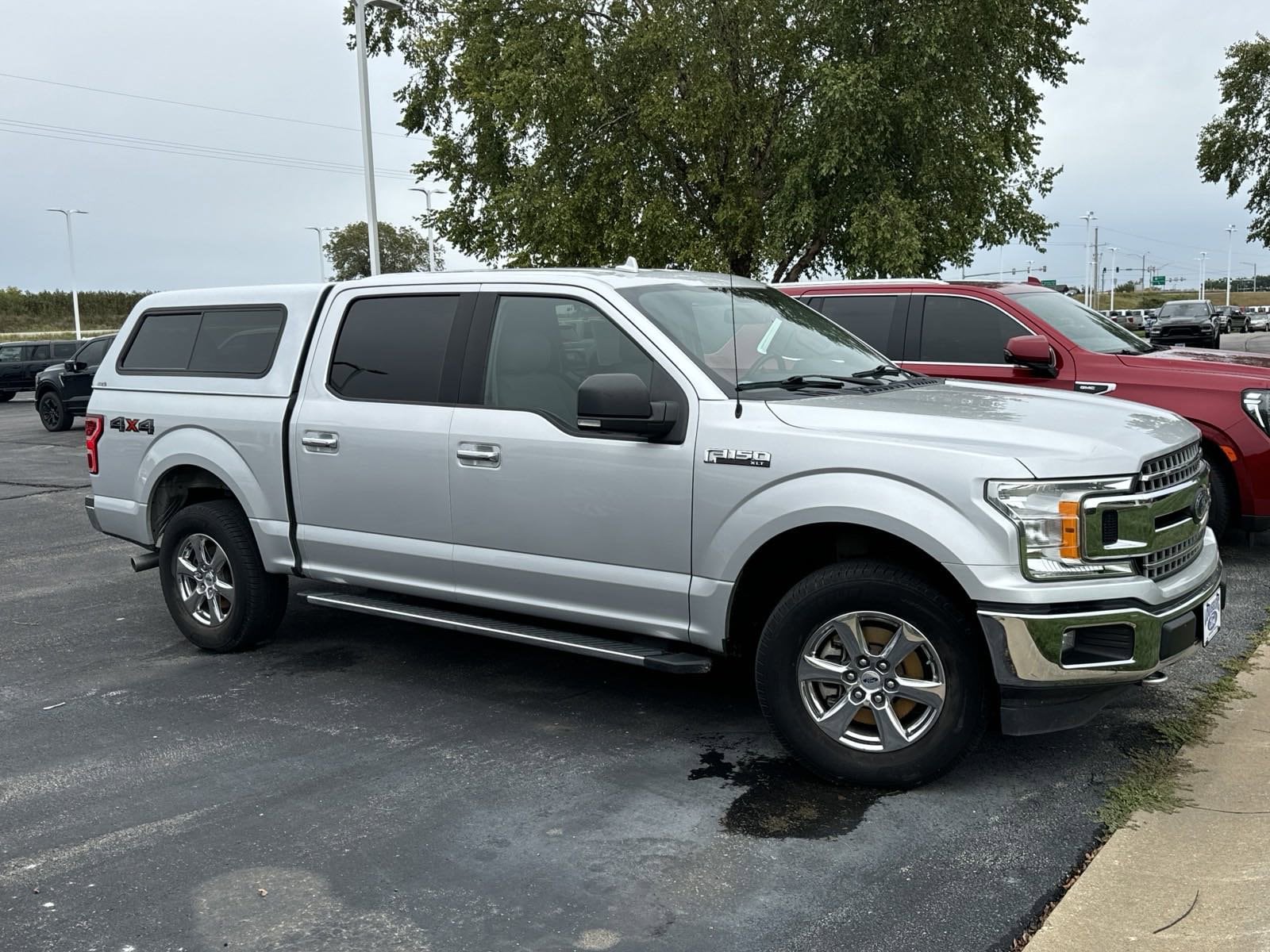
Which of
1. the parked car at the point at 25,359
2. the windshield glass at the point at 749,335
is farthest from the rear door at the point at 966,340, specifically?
the parked car at the point at 25,359

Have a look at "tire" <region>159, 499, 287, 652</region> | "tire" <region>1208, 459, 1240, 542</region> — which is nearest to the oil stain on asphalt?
"tire" <region>159, 499, 287, 652</region>

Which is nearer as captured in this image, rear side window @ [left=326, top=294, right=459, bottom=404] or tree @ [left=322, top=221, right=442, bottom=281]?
rear side window @ [left=326, top=294, right=459, bottom=404]

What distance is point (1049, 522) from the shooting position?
4102 millimetres

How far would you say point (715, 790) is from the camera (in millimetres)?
4504

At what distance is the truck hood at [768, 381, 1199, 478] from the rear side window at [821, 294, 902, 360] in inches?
161

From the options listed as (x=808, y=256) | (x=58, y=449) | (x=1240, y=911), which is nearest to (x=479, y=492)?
(x=1240, y=911)

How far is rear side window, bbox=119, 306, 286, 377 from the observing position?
6.33 metres

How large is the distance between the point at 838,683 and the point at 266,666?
3.25 m

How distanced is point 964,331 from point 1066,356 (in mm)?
750

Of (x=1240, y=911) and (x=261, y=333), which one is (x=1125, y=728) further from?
(x=261, y=333)

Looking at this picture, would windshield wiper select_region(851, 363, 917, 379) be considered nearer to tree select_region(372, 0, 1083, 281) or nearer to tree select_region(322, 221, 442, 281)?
tree select_region(372, 0, 1083, 281)

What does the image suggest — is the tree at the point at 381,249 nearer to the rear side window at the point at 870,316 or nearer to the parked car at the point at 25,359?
the parked car at the point at 25,359

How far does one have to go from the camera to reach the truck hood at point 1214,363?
800 cm

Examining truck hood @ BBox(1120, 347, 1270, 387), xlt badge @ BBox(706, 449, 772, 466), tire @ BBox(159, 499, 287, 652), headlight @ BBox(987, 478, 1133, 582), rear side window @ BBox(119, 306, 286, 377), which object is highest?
rear side window @ BBox(119, 306, 286, 377)
